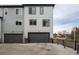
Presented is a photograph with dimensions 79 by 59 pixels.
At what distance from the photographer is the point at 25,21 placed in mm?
5648

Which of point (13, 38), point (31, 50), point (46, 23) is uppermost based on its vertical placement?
point (46, 23)

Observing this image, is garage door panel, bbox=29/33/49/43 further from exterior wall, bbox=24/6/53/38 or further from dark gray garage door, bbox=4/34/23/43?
dark gray garage door, bbox=4/34/23/43

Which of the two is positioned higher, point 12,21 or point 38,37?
point 12,21

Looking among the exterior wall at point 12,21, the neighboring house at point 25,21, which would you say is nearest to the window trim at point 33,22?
the neighboring house at point 25,21

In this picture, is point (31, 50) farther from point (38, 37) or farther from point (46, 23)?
point (46, 23)

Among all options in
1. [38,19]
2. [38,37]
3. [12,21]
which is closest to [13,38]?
[12,21]

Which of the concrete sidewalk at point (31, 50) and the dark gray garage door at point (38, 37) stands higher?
the dark gray garage door at point (38, 37)

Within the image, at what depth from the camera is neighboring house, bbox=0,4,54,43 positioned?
562cm

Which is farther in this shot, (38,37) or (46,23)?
(38,37)

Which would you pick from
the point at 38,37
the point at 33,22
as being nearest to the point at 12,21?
the point at 33,22

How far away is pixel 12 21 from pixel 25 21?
234 millimetres

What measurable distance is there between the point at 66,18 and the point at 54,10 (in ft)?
0.86

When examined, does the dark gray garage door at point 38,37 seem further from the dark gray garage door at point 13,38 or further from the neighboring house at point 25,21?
the dark gray garage door at point 13,38

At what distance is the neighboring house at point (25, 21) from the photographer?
221 inches
